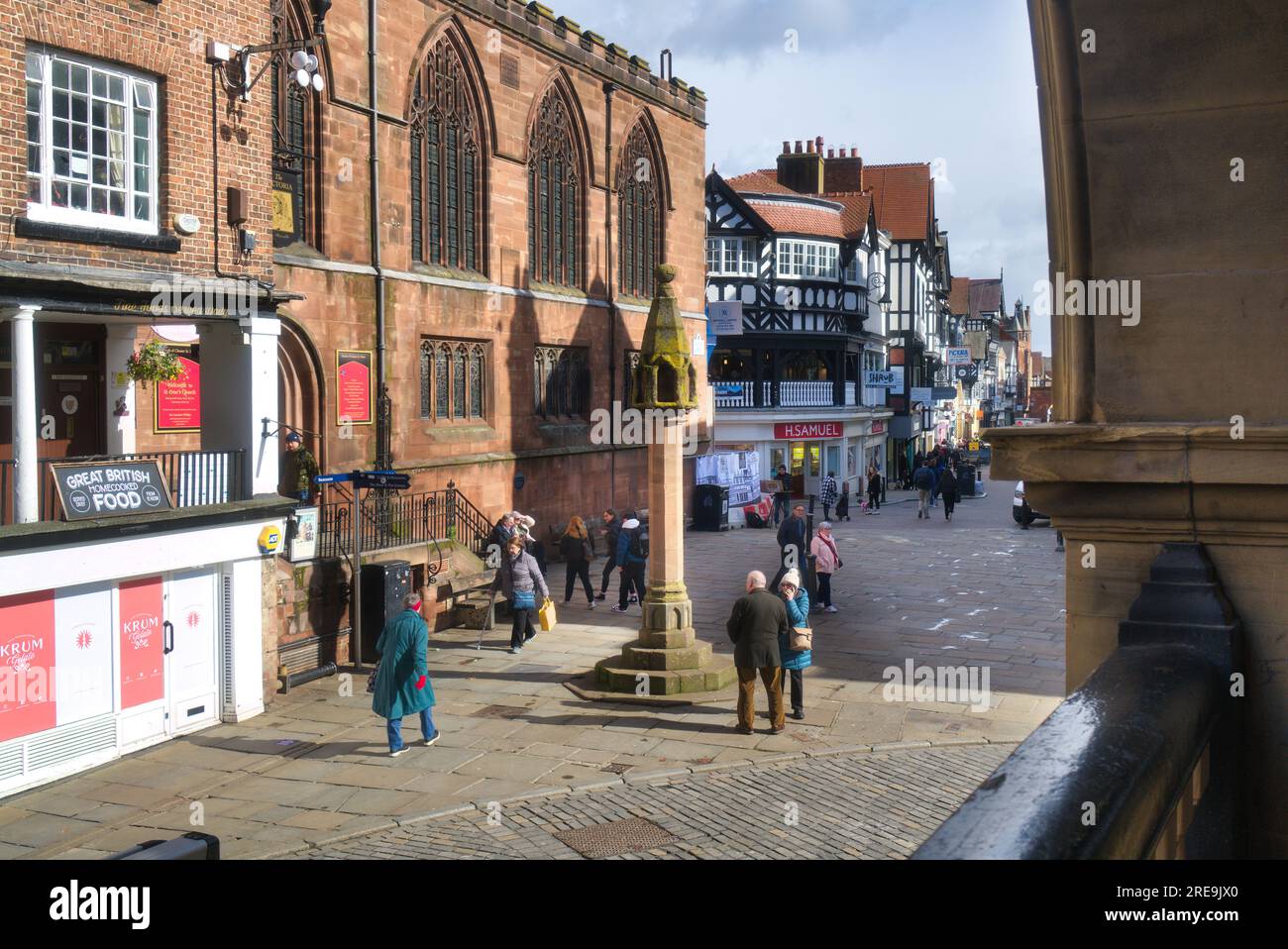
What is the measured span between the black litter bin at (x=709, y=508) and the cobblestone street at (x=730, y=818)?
22.4 metres

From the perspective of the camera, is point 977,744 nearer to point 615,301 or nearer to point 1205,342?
point 1205,342

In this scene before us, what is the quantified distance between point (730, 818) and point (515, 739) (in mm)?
3339

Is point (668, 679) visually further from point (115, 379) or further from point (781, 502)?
point (781, 502)

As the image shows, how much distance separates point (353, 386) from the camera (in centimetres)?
2081

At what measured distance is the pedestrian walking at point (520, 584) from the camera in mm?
16672

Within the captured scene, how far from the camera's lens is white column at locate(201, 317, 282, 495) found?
14.4m

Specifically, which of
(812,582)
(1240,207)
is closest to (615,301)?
(812,582)

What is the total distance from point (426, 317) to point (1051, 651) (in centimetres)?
1270

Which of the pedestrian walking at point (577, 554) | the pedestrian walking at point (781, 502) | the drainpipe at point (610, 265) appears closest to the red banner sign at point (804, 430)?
the pedestrian walking at point (781, 502)

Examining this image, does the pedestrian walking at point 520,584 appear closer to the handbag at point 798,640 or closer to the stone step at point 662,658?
the stone step at point 662,658

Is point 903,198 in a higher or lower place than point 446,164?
higher

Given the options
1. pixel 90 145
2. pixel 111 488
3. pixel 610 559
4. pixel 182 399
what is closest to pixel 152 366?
pixel 111 488

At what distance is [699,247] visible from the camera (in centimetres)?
3519

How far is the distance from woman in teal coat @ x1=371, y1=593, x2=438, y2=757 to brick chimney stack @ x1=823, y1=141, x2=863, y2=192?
1859 inches
